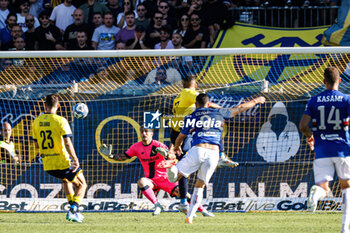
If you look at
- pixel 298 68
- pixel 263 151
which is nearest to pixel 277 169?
pixel 263 151

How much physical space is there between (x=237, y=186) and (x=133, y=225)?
3936 mm

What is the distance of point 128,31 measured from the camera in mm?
16656

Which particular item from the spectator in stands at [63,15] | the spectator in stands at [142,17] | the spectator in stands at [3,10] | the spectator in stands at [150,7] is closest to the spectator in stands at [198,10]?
the spectator in stands at [150,7]

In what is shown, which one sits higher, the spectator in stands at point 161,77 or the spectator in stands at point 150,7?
the spectator in stands at point 150,7

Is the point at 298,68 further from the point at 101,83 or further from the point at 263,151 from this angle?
the point at 101,83

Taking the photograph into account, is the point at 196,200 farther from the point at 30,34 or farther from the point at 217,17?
the point at 30,34

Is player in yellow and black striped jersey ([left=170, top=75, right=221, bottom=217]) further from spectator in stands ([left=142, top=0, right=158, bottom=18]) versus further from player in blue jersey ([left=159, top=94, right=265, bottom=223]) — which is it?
spectator in stands ([left=142, top=0, right=158, bottom=18])

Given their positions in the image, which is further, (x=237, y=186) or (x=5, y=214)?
(x=237, y=186)

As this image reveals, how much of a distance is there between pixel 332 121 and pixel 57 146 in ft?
14.3

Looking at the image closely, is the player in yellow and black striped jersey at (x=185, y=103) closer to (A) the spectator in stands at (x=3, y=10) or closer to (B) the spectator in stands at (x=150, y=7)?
(B) the spectator in stands at (x=150, y=7)

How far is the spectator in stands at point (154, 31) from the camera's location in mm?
16531

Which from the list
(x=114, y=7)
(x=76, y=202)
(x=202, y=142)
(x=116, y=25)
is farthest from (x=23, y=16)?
(x=202, y=142)

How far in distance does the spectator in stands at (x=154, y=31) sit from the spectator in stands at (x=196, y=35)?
0.72 meters

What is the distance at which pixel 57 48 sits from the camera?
1691 centimetres
